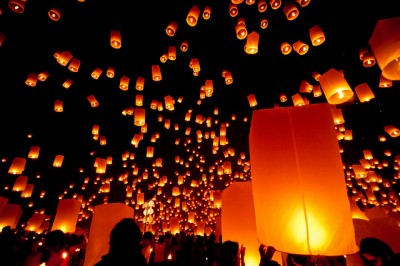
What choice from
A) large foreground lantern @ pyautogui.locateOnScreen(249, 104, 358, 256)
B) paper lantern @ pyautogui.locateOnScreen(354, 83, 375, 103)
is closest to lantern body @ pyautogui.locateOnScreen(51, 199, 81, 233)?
large foreground lantern @ pyautogui.locateOnScreen(249, 104, 358, 256)

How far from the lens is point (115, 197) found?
1888 centimetres

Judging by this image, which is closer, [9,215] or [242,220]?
[242,220]

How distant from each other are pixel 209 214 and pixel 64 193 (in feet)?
42.6

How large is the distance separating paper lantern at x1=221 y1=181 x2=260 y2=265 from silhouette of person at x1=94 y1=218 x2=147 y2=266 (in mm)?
2081

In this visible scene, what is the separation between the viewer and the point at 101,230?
13.9 ft

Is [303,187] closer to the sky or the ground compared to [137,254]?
closer to the sky

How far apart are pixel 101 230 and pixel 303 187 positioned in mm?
3839

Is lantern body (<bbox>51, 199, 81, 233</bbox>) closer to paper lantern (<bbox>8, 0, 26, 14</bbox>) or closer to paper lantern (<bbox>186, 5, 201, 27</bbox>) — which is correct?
paper lantern (<bbox>8, 0, 26, 14</bbox>)

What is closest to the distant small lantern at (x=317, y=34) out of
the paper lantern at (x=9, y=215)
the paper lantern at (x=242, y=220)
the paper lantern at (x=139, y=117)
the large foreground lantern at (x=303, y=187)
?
the paper lantern at (x=242, y=220)

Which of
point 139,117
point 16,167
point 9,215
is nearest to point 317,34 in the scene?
point 139,117

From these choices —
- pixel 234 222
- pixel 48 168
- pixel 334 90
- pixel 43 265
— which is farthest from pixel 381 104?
pixel 48 168

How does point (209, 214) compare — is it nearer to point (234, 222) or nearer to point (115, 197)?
point (115, 197)

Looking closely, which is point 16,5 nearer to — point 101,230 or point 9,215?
point 101,230

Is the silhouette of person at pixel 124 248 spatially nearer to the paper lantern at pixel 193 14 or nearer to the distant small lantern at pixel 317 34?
the paper lantern at pixel 193 14
